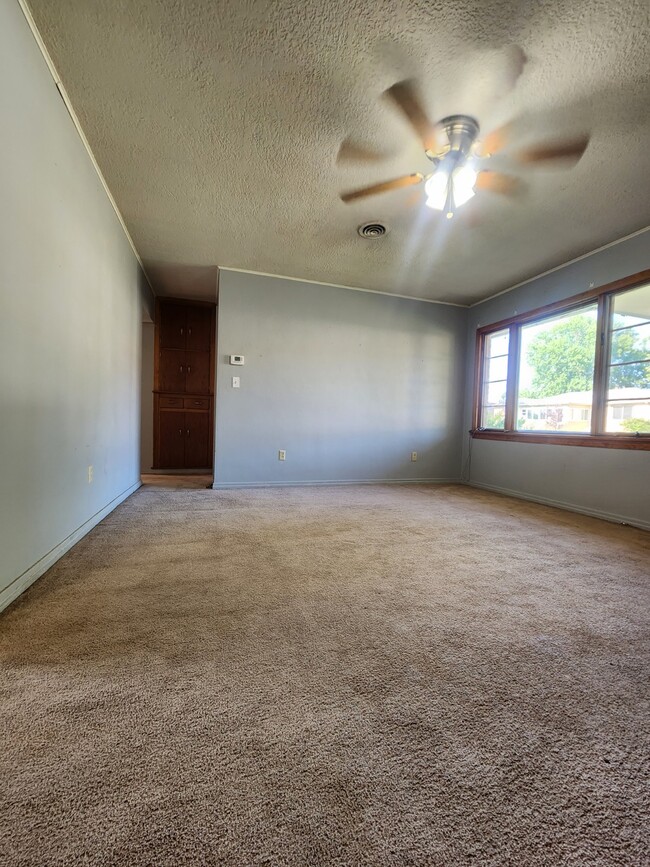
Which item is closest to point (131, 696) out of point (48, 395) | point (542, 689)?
point (542, 689)

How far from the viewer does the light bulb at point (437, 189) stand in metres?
2.07

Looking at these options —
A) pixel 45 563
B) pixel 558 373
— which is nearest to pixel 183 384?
pixel 45 563

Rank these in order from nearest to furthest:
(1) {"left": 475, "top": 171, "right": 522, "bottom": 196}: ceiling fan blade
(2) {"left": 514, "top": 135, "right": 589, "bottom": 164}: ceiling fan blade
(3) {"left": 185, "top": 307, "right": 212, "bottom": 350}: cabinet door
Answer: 1. (2) {"left": 514, "top": 135, "right": 589, "bottom": 164}: ceiling fan blade
2. (1) {"left": 475, "top": 171, "right": 522, "bottom": 196}: ceiling fan blade
3. (3) {"left": 185, "top": 307, "right": 212, "bottom": 350}: cabinet door

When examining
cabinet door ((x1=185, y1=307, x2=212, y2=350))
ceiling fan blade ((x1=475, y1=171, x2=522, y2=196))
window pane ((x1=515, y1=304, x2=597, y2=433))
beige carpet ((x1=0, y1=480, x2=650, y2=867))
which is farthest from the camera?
cabinet door ((x1=185, y1=307, x2=212, y2=350))

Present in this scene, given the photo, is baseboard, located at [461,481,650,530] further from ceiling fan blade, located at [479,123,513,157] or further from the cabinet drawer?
the cabinet drawer

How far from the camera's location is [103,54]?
1.61 metres

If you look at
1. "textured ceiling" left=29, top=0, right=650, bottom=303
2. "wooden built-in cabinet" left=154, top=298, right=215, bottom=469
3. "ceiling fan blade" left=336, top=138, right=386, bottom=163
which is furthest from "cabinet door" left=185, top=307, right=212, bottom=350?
"ceiling fan blade" left=336, top=138, right=386, bottom=163

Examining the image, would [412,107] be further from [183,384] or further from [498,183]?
[183,384]

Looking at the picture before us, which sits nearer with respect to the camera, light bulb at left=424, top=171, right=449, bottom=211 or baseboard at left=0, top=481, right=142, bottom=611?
baseboard at left=0, top=481, right=142, bottom=611

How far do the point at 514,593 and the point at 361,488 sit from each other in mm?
2592

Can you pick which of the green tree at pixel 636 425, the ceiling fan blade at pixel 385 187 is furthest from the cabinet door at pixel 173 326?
the green tree at pixel 636 425

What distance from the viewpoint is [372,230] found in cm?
299

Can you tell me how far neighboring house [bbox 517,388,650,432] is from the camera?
9.55 ft

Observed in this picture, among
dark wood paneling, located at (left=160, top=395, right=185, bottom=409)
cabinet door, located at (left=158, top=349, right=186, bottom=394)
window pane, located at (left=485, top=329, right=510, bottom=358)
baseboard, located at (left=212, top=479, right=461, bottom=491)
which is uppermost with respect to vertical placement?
window pane, located at (left=485, top=329, right=510, bottom=358)
